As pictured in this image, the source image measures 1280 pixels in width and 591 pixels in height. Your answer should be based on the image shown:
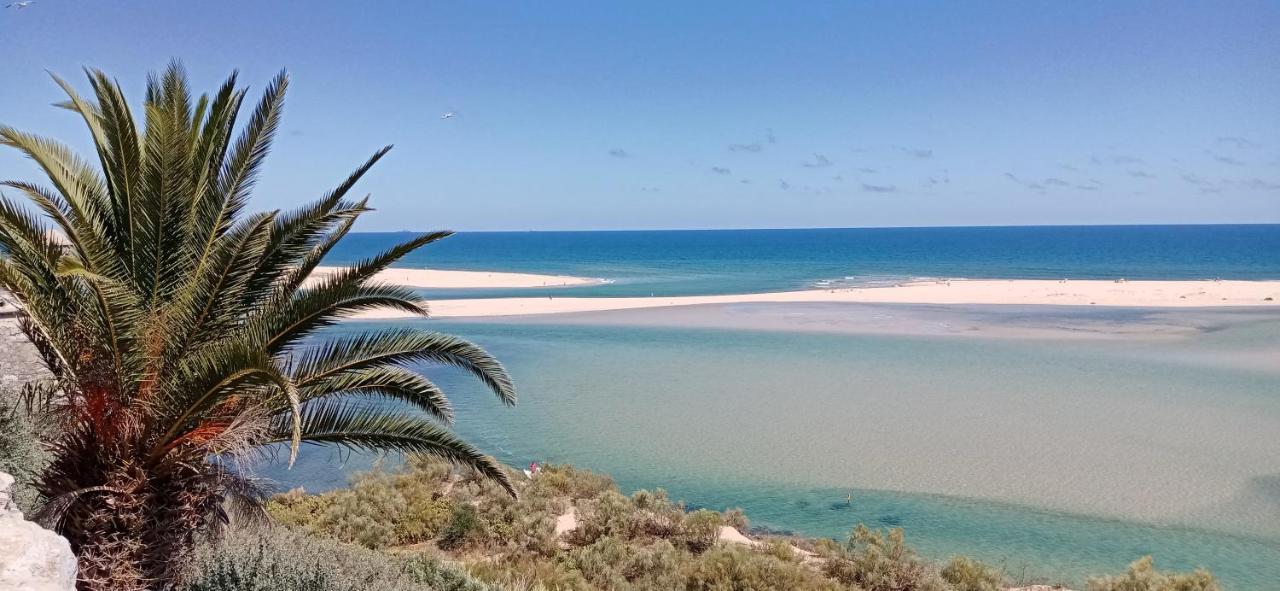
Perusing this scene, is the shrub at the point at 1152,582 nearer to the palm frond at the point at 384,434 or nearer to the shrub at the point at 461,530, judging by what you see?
the palm frond at the point at 384,434

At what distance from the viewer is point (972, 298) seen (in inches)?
2041

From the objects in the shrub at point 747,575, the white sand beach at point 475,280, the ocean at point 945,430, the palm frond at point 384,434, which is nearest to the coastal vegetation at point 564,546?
the shrub at point 747,575

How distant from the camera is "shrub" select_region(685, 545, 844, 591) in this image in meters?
9.88

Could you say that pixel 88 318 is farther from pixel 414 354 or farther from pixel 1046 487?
pixel 1046 487

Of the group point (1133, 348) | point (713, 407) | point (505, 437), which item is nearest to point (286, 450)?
point (505, 437)

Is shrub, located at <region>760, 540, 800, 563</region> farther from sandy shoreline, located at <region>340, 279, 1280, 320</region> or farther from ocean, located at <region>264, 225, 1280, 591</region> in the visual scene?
sandy shoreline, located at <region>340, 279, 1280, 320</region>

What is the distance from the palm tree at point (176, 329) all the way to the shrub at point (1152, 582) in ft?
27.1

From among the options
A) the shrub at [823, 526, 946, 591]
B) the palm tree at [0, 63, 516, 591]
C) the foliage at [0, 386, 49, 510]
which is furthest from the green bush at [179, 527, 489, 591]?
the shrub at [823, 526, 946, 591]

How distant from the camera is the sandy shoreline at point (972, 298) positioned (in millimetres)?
47688

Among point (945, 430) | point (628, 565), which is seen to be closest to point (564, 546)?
point (628, 565)

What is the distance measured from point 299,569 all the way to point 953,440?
50.6 feet

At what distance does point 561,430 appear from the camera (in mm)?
19828

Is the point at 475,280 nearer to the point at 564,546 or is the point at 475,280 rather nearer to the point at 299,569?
the point at 564,546

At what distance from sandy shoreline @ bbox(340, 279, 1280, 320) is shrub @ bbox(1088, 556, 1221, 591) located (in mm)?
38591
